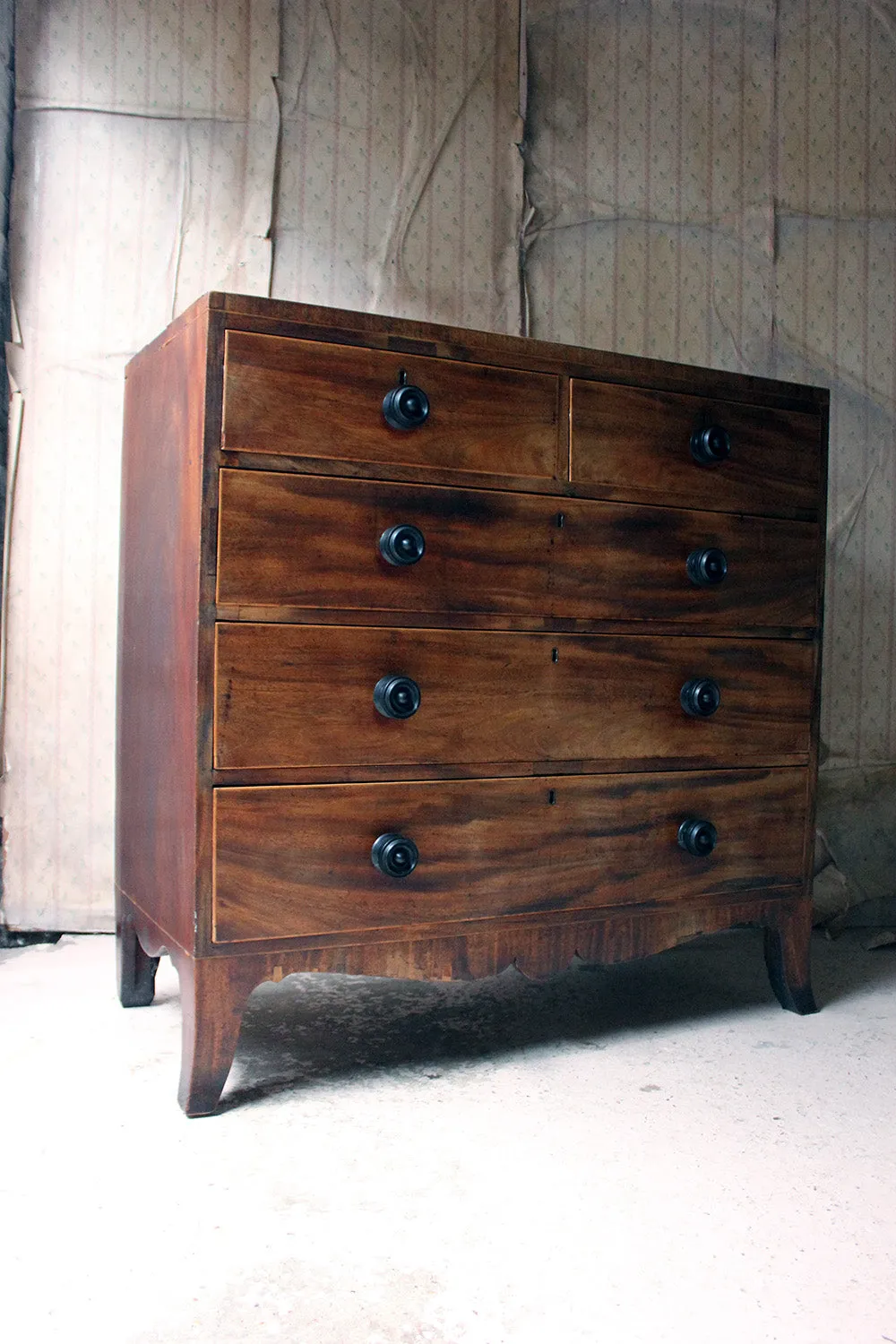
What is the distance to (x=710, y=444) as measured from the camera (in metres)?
1.91

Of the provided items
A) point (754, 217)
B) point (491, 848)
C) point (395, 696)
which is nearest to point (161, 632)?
point (395, 696)

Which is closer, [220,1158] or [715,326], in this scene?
[220,1158]

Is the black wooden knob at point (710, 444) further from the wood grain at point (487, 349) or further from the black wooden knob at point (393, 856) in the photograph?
the black wooden knob at point (393, 856)

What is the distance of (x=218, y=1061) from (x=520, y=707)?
26.2 inches

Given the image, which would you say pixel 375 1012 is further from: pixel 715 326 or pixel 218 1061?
pixel 715 326

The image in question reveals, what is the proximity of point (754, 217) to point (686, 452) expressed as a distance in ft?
3.87

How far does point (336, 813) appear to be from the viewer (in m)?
1.65

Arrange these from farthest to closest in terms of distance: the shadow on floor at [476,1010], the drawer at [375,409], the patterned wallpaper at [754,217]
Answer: the patterned wallpaper at [754,217], the shadow on floor at [476,1010], the drawer at [375,409]

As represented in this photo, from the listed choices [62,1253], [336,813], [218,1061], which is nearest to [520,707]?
[336,813]

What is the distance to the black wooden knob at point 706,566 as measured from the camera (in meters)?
1.92

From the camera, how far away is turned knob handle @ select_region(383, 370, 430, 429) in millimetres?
1654

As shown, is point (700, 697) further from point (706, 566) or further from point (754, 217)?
point (754, 217)

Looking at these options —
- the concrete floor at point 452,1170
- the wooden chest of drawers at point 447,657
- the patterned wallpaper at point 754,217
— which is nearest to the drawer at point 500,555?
the wooden chest of drawers at point 447,657

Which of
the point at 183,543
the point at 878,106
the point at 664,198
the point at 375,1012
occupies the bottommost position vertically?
the point at 375,1012
